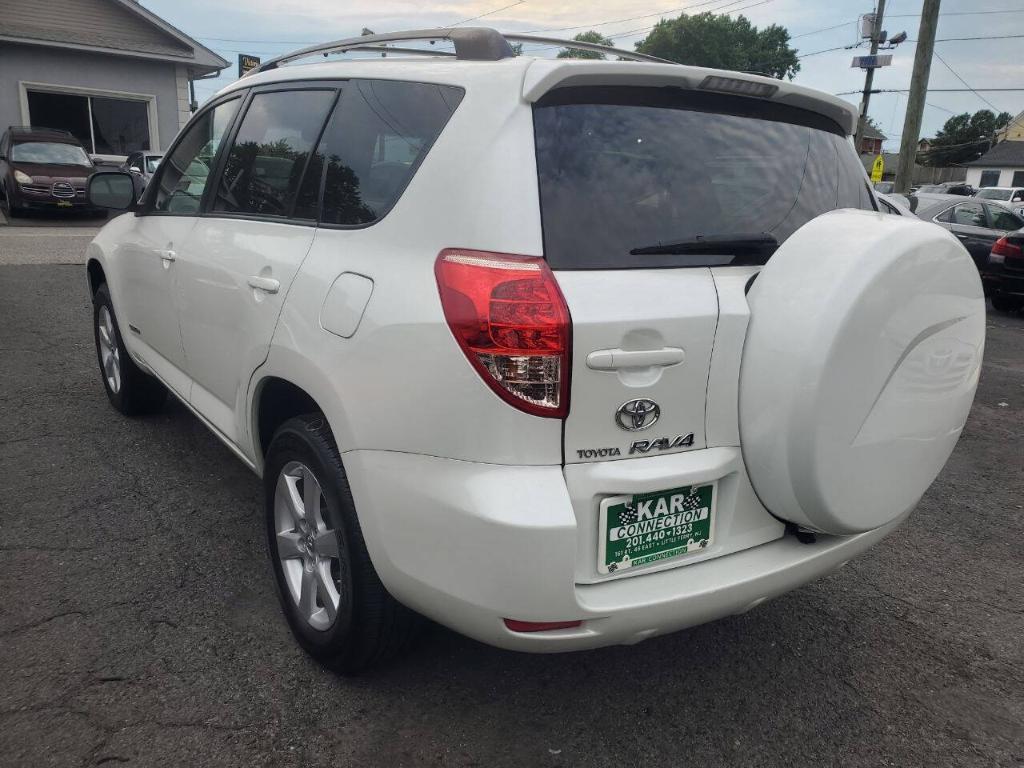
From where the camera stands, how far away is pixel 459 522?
1.88 meters

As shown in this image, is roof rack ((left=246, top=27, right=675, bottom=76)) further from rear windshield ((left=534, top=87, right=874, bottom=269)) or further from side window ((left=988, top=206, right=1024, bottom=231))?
side window ((left=988, top=206, right=1024, bottom=231))

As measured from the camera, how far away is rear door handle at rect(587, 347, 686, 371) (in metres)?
1.85

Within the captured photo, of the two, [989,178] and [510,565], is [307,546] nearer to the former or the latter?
[510,565]

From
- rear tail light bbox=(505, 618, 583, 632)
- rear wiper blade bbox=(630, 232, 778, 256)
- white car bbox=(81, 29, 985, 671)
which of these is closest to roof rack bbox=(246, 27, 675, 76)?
white car bbox=(81, 29, 985, 671)

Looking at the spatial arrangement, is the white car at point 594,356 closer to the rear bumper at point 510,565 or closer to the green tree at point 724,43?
the rear bumper at point 510,565

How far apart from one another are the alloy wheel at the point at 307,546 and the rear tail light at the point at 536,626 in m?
0.62

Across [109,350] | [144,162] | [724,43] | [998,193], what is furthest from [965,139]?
[109,350]

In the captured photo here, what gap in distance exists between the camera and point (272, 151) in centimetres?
291

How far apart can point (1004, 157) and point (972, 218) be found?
6732 cm

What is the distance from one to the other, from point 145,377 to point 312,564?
255cm

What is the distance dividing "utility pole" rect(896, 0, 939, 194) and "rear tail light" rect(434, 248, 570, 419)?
14230 millimetres

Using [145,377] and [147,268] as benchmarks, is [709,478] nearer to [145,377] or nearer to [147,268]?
[147,268]

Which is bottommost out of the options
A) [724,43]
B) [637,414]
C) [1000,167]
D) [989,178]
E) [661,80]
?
[637,414]

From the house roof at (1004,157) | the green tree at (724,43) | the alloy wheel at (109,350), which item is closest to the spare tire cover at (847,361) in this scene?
the alloy wheel at (109,350)
